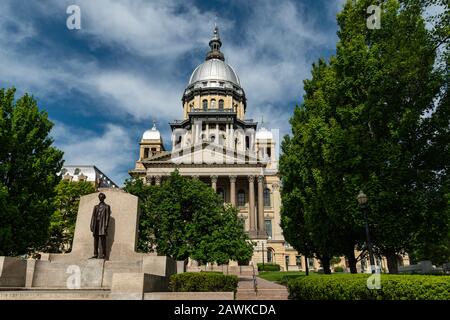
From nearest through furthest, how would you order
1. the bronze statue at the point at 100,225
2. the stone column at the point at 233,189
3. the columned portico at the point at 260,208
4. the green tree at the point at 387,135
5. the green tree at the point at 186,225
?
the bronze statue at the point at 100,225
the green tree at the point at 387,135
the green tree at the point at 186,225
the columned portico at the point at 260,208
the stone column at the point at 233,189

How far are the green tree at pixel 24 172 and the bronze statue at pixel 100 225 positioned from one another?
29.6 ft

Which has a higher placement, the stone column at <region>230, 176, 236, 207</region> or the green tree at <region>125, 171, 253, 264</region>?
the stone column at <region>230, 176, 236, 207</region>

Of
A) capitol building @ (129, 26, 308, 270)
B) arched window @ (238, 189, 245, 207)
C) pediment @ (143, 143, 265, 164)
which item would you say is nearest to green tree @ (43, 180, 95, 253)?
capitol building @ (129, 26, 308, 270)

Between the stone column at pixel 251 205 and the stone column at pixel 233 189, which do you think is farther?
the stone column at pixel 233 189

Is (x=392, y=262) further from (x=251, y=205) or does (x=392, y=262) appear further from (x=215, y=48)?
(x=215, y=48)

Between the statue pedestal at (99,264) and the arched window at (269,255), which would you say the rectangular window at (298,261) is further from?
the statue pedestal at (99,264)

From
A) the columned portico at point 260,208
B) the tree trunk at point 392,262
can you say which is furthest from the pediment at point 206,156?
the tree trunk at point 392,262

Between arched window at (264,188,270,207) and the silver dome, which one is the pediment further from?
the silver dome

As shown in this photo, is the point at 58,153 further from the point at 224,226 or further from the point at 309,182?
the point at 309,182

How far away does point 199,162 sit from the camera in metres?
60.5

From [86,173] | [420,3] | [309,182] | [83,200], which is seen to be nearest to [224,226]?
[309,182]

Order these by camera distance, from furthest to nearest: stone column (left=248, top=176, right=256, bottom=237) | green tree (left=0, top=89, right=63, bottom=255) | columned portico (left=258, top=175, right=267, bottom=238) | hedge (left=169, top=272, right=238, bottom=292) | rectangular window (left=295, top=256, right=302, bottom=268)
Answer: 1. rectangular window (left=295, top=256, right=302, bottom=268)
2. columned portico (left=258, top=175, right=267, bottom=238)
3. stone column (left=248, top=176, right=256, bottom=237)
4. green tree (left=0, top=89, right=63, bottom=255)
5. hedge (left=169, top=272, right=238, bottom=292)

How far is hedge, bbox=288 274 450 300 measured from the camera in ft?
23.9

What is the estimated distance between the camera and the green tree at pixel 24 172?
19.6 m
